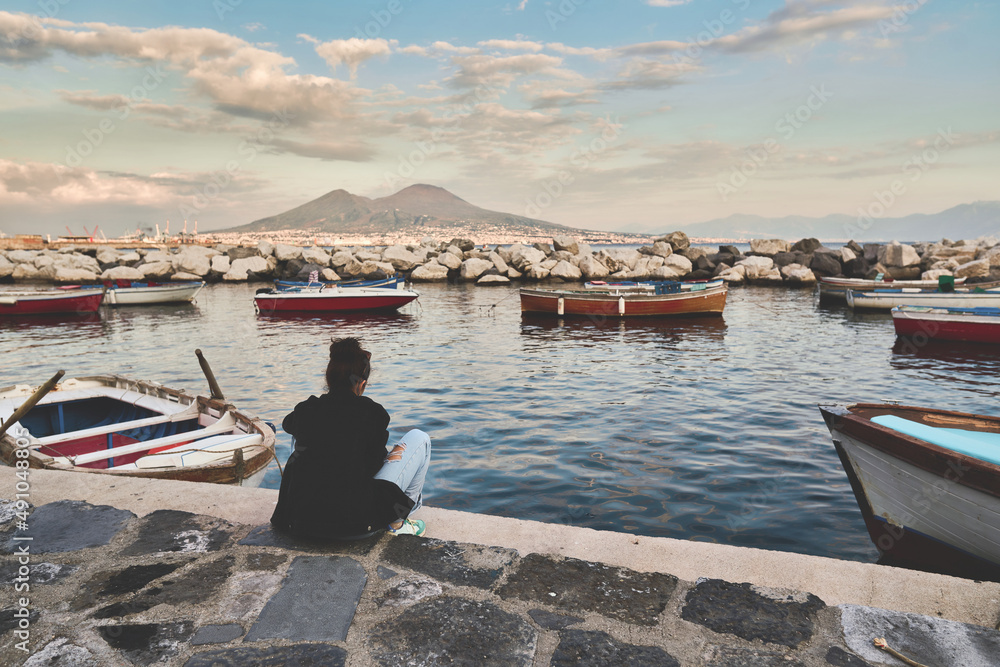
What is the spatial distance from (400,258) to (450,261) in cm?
447

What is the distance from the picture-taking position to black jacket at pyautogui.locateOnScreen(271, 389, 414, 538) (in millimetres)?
3553

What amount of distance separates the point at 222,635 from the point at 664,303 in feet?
79.3

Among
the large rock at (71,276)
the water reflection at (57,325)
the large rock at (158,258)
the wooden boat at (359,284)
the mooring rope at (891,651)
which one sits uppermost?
the large rock at (158,258)

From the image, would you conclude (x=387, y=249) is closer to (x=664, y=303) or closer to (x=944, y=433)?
(x=664, y=303)

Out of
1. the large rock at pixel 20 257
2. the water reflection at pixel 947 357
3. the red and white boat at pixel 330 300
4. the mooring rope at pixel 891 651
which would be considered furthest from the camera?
the large rock at pixel 20 257

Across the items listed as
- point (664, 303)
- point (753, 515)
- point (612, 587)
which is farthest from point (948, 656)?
point (664, 303)

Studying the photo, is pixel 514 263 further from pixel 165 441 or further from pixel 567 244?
pixel 165 441

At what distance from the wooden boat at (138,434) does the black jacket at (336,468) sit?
268 centimetres

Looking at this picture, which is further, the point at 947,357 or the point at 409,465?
the point at 947,357

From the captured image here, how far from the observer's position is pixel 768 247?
52.9 m

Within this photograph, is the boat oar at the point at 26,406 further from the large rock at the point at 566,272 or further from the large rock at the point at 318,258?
the large rock at the point at 318,258

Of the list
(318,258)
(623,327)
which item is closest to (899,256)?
(623,327)

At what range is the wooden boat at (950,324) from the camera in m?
17.8

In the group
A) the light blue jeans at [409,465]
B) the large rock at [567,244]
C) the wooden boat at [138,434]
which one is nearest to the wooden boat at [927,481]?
the light blue jeans at [409,465]
